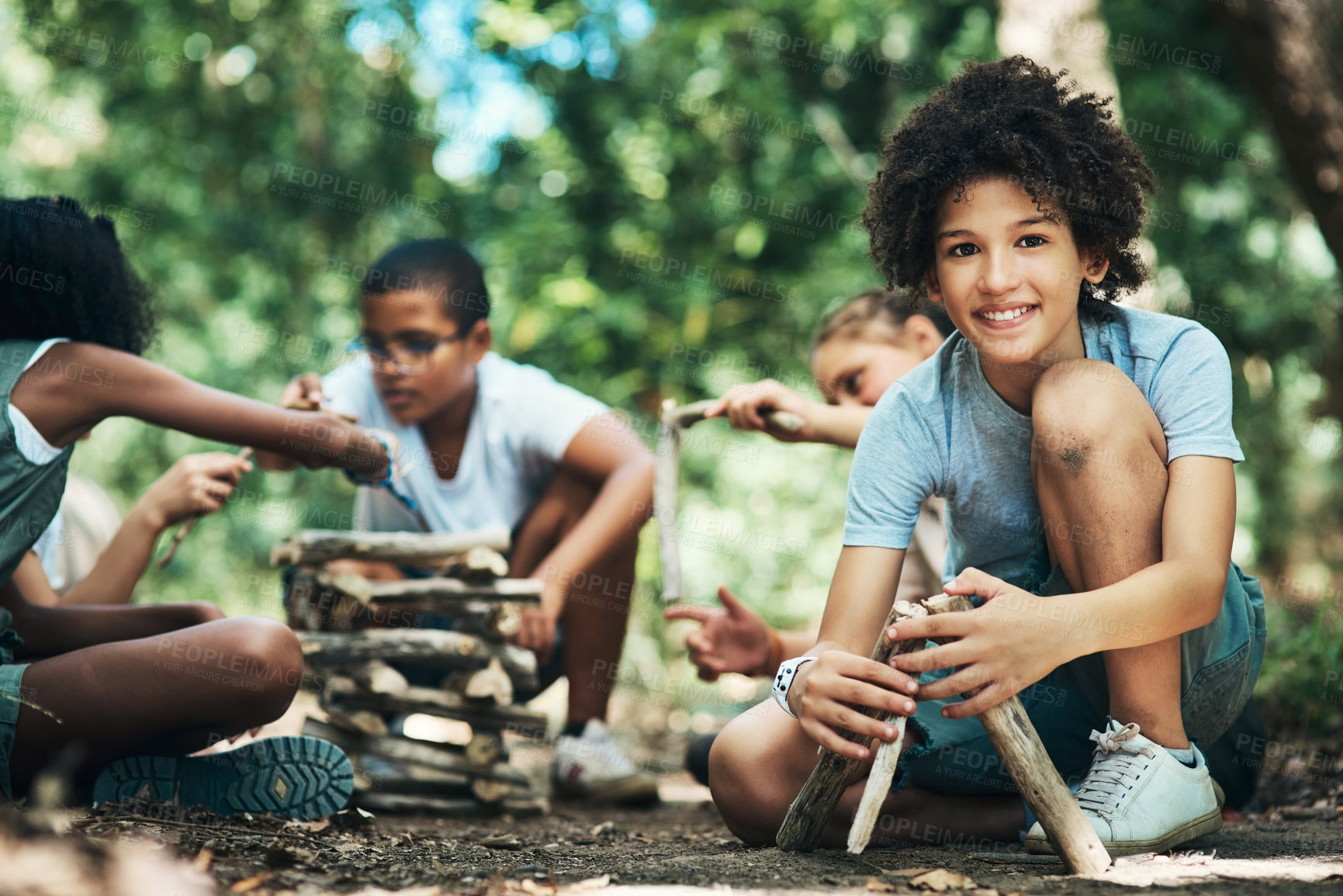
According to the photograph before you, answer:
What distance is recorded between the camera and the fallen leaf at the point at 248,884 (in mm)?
1507

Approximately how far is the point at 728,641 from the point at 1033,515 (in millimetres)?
852

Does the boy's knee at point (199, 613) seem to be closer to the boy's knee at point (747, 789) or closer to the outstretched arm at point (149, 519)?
the outstretched arm at point (149, 519)

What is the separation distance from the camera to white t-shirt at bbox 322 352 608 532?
3.43 m

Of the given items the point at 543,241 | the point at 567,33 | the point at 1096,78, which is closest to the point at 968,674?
the point at 1096,78

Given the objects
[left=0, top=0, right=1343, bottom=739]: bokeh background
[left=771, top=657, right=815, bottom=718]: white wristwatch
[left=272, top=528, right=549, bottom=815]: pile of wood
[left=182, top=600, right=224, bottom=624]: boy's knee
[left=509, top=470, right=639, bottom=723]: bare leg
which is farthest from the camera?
[left=0, top=0, right=1343, bottom=739]: bokeh background

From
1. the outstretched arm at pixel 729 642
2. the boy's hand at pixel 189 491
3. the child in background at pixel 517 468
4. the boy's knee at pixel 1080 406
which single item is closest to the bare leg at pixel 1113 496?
the boy's knee at pixel 1080 406

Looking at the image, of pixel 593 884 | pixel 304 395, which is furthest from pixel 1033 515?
pixel 304 395

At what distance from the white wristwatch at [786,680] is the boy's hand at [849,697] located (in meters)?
0.09

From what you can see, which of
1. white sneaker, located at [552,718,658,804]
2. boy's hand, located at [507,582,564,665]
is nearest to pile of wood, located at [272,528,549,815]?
boy's hand, located at [507,582,564,665]

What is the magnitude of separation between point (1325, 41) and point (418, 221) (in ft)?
19.3

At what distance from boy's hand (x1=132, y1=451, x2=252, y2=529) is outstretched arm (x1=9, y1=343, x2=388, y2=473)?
0.27m

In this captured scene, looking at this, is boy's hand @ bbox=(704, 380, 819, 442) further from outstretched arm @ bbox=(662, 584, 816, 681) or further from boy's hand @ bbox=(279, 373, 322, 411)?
boy's hand @ bbox=(279, 373, 322, 411)

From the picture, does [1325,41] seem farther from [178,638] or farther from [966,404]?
[178,638]

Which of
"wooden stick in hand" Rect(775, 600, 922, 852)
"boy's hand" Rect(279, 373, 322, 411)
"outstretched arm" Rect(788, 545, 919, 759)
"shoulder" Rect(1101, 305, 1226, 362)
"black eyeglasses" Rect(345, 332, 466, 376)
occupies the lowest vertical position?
"wooden stick in hand" Rect(775, 600, 922, 852)
